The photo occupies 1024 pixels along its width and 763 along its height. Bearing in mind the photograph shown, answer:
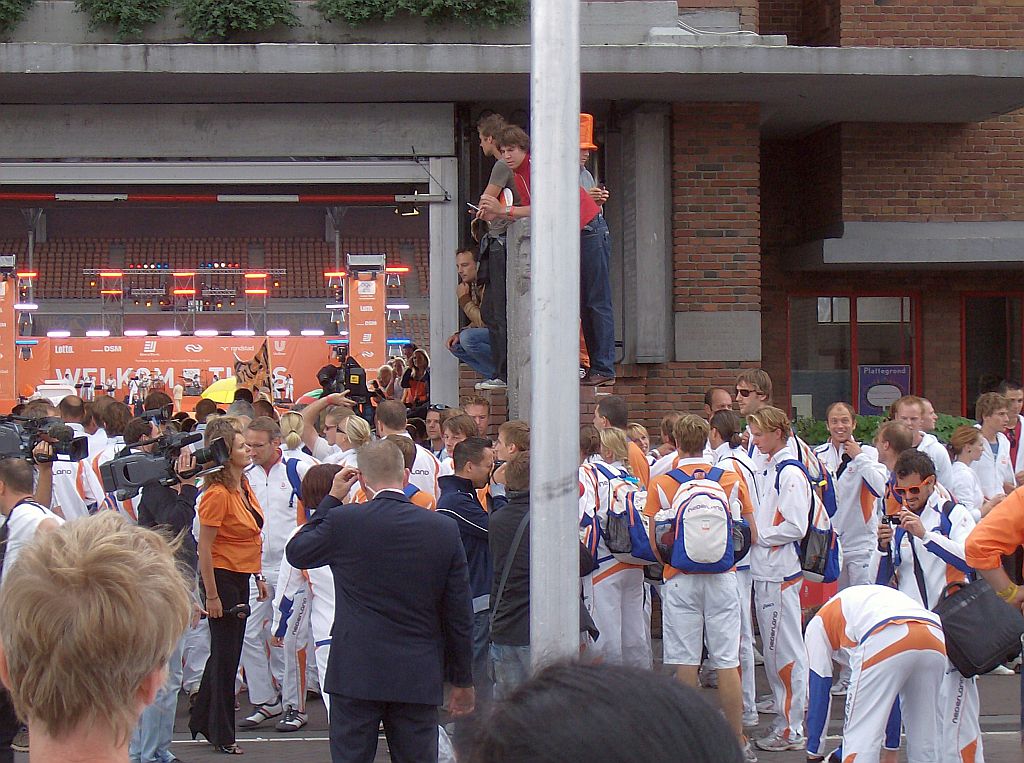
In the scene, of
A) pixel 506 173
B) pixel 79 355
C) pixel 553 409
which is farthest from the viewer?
pixel 79 355

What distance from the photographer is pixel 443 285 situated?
13617 millimetres

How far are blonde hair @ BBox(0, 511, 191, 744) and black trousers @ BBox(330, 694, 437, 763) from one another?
3068mm

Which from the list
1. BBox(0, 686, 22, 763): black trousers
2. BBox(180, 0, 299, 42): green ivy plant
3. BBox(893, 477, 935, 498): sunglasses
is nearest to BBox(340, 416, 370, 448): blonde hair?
BBox(0, 686, 22, 763): black trousers

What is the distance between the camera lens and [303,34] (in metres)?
13.1

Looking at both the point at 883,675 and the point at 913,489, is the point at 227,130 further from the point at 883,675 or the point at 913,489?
the point at 883,675

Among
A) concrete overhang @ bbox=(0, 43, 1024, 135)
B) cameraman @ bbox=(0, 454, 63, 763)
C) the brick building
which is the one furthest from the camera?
the brick building

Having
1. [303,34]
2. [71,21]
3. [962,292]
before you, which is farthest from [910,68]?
[71,21]

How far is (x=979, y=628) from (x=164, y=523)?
439 cm

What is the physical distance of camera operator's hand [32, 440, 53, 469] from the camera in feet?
20.8

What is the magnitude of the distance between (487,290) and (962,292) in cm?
1033

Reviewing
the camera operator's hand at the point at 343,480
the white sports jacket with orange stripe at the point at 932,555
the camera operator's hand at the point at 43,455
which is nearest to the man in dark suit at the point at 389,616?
the camera operator's hand at the point at 343,480

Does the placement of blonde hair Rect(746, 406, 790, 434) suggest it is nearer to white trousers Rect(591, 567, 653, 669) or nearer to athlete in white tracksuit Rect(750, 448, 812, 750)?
athlete in white tracksuit Rect(750, 448, 812, 750)

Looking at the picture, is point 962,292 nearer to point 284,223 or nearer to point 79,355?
point 79,355

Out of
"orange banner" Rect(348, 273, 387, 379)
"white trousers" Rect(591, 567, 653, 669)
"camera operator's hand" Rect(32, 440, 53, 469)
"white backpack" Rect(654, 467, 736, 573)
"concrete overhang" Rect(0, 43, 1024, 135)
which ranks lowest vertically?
"white trousers" Rect(591, 567, 653, 669)
